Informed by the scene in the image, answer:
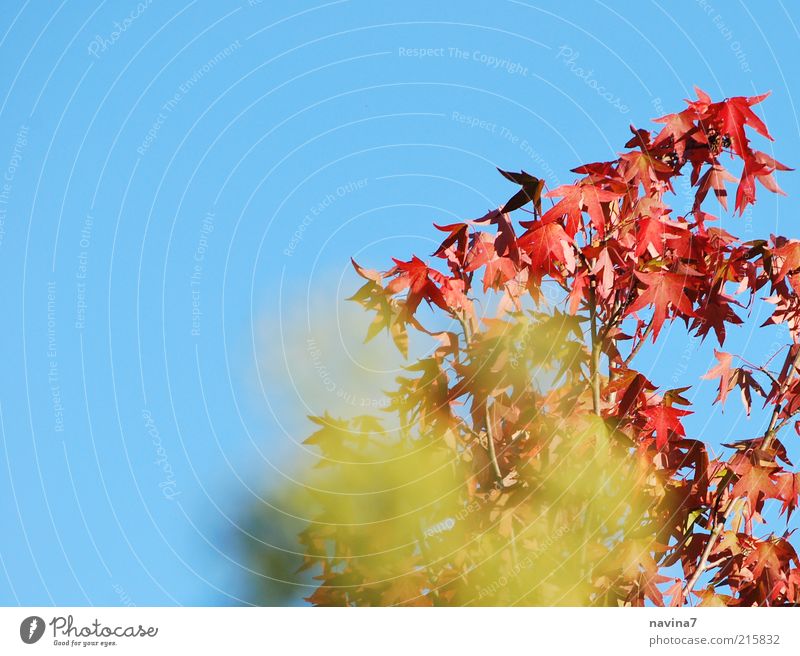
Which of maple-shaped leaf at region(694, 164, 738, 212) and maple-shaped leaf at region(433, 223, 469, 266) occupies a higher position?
maple-shaped leaf at region(694, 164, 738, 212)

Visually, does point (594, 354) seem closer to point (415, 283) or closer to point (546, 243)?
point (546, 243)

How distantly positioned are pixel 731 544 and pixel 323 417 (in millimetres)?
1815

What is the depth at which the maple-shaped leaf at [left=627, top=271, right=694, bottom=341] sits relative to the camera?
4.08 metres

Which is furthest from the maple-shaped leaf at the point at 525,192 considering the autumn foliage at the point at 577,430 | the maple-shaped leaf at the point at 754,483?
the maple-shaped leaf at the point at 754,483

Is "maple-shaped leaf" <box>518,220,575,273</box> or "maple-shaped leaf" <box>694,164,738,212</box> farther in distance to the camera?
"maple-shaped leaf" <box>694,164,738,212</box>

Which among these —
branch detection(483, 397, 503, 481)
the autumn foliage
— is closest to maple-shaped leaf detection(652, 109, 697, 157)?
the autumn foliage

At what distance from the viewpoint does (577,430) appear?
4.27m

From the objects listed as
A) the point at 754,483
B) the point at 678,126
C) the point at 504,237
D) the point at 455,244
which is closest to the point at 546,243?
the point at 504,237

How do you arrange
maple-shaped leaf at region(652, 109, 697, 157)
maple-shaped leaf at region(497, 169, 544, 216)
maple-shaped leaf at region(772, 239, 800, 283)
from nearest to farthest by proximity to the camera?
maple-shaped leaf at region(497, 169, 544, 216) < maple-shaped leaf at region(772, 239, 800, 283) < maple-shaped leaf at region(652, 109, 697, 157)

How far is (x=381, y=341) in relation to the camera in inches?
197

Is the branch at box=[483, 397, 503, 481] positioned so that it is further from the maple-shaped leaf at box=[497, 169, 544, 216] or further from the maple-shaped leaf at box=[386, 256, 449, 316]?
the maple-shaped leaf at box=[497, 169, 544, 216]

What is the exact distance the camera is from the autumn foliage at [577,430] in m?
4.16

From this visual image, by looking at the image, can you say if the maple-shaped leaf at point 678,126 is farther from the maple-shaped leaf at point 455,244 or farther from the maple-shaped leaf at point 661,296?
the maple-shaped leaf at point 455,244
